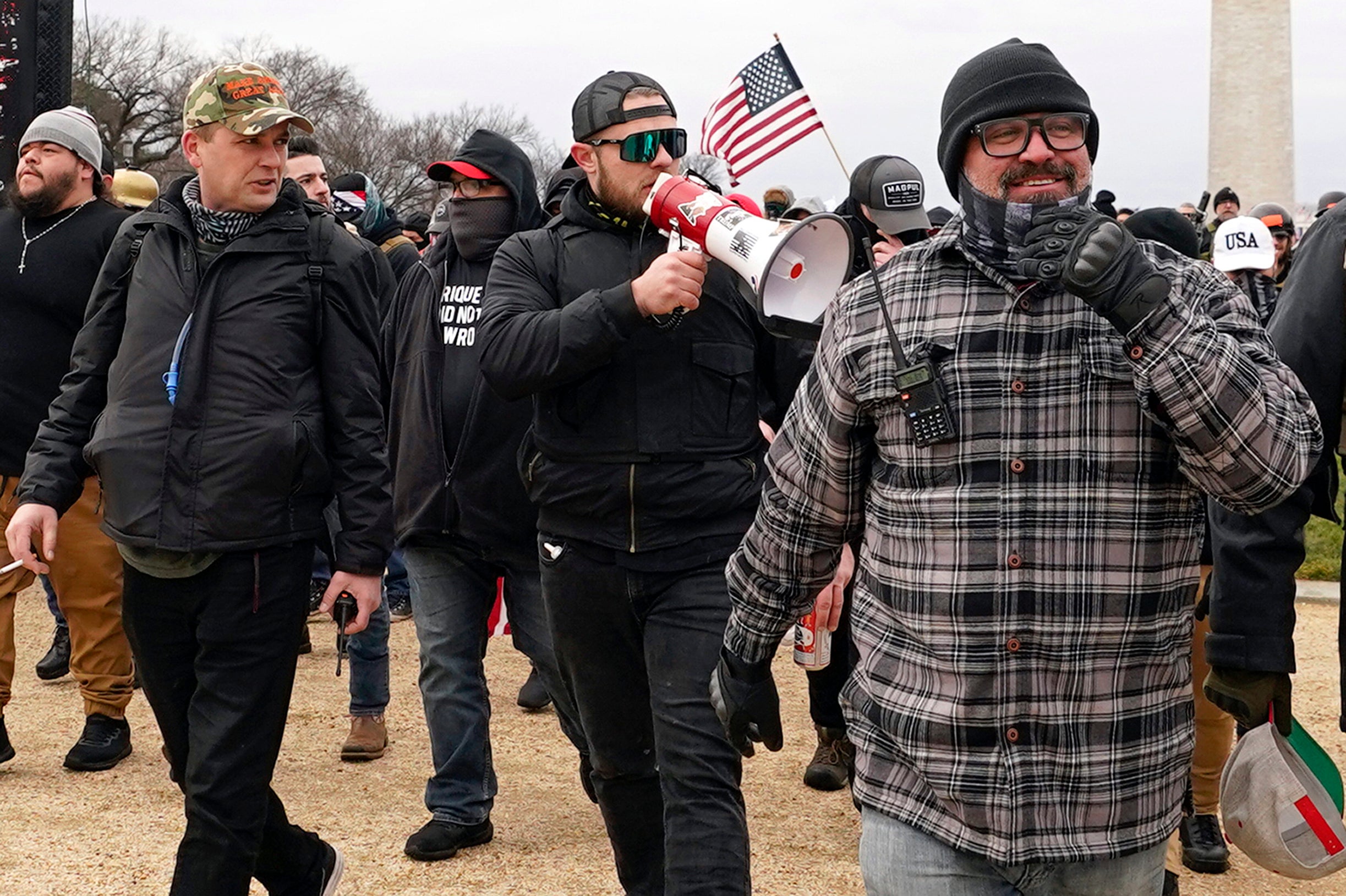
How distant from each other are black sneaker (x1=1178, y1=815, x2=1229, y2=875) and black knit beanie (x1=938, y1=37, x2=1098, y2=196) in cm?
329

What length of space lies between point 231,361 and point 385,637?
2.85 meters

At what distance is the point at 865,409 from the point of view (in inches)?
115

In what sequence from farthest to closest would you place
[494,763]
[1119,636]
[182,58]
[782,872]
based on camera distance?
1. [182,58]
2. [494,763]
3. [782,872]
4. [1119,636]

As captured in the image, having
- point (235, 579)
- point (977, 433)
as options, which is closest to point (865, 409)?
point (977, 433)

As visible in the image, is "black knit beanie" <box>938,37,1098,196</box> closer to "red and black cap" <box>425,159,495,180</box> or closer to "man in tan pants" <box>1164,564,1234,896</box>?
"man in tan pants" <box>1164,564,1234,896</box>

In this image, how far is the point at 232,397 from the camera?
4117mm

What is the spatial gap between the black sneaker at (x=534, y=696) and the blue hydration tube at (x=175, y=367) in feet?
11.7

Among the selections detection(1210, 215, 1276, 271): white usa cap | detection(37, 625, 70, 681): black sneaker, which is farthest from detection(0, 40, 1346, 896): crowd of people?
detection(1210, 215, 1276, 271): white usa cap

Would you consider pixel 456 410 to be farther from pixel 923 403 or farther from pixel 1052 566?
pixel 1052 566

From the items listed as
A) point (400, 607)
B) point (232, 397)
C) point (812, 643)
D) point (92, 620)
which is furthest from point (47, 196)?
point (812, 643)

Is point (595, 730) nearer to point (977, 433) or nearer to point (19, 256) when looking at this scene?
point (977, 433)

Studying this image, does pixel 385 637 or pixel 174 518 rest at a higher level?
pixel 174 518

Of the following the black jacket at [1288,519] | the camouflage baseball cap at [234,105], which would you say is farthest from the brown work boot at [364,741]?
the black jacket at [1288,519]

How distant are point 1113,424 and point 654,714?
167cm
